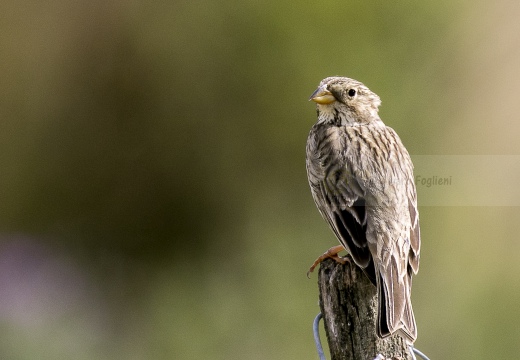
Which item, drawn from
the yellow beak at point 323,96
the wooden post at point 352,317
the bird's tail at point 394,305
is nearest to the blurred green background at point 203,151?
the yellow beak at point 323,96

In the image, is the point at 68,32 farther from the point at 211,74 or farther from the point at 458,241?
the point at 458,241

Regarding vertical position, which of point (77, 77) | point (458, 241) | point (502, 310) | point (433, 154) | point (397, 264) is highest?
point (77, 77)

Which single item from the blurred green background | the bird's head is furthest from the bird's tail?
the blurred green background

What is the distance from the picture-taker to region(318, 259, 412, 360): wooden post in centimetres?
393

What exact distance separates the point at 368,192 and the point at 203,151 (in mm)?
3994

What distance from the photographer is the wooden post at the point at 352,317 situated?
3934 millimetres

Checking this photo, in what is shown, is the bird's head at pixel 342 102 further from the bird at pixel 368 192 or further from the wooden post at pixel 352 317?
the wooden post at pixel 352 317

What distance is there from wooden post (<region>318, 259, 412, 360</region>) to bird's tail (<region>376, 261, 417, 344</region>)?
0.16 feet

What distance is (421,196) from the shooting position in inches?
322

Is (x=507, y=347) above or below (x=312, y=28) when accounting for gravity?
below

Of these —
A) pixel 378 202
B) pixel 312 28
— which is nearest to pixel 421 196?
pixel 312 28

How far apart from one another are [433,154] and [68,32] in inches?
147

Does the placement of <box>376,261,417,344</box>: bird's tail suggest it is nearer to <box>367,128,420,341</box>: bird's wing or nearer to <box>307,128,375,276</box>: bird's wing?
<box>367,128,420,341</box>: bird's wing

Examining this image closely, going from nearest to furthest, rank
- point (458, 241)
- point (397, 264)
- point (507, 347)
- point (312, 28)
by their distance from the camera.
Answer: point (397, 264)
point (507, 347)
point (458, 241)
point (312, 28)
